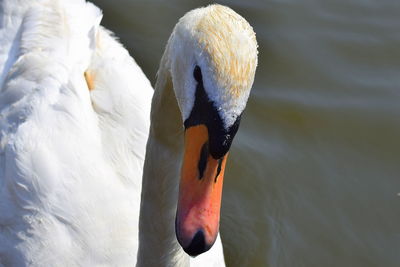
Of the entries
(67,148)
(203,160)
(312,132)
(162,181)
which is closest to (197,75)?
(203,160)

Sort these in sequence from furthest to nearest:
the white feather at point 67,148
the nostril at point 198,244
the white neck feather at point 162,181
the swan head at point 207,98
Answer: the white feather at point 67,148 < the white neck feather at point 162,181 < the nostril at point 198,244 < the swan head at point 207,98

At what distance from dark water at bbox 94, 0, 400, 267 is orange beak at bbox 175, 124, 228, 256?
2.57 meters

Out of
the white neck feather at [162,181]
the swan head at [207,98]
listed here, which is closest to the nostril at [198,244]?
the swan head at [207,98]

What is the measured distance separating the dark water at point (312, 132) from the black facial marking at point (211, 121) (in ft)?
9.04

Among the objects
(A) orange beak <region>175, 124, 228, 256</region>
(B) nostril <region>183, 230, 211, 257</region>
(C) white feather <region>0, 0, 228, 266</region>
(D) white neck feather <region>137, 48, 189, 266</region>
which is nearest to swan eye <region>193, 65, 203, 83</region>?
(A) orange beak <region>175, 124, 228, 256</region>

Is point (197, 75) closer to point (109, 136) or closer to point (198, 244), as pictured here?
point (198, 244)

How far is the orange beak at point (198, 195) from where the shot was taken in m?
3.22

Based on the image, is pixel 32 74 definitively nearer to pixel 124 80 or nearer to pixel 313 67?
pixel 124 80

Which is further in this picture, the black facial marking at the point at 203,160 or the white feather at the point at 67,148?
the white feather at the point at 67,148

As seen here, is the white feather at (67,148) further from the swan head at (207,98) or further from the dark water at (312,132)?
the swan head at (207,98)

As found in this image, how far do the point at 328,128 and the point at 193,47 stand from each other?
3935 mm

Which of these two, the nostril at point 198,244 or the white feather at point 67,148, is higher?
the nostril at point 198,244

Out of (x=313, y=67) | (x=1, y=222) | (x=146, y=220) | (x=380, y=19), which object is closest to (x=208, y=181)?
(x=146, y=220)

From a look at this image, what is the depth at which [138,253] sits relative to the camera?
14.5 ft
